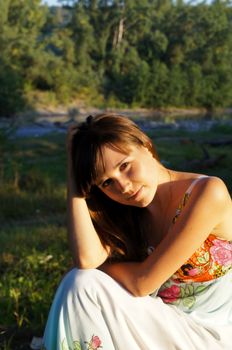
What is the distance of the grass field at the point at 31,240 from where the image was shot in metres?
2.75

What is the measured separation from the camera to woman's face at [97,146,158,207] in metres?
1.67

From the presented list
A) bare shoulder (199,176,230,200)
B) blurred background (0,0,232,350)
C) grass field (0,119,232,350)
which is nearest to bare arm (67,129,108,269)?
bare shoulder (199,176,230,200)

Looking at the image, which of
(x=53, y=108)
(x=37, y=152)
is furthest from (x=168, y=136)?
(x=53, y=108)

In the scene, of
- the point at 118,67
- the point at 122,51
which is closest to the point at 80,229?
the point at 118,67

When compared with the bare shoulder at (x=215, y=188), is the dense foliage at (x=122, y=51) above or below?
below

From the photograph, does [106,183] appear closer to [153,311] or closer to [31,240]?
[153,311]

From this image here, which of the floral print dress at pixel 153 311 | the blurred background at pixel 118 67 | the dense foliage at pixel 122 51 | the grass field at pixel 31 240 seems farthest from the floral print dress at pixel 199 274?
the dense foliage at pixel 122 51

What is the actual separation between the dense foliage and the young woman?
25792 mm

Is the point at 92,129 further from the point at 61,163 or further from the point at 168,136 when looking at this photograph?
the point at 168,136

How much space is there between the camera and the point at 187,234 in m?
1.65

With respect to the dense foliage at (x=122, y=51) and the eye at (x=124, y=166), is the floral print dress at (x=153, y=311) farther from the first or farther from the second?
the dense foliage at (x=122, y=51)

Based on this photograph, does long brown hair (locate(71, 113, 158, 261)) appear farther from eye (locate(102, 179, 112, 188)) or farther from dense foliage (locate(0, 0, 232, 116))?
dense foliage (locate(0, 0, 232, 116))

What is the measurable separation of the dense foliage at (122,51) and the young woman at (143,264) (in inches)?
1015

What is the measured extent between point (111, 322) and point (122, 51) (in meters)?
34.2
